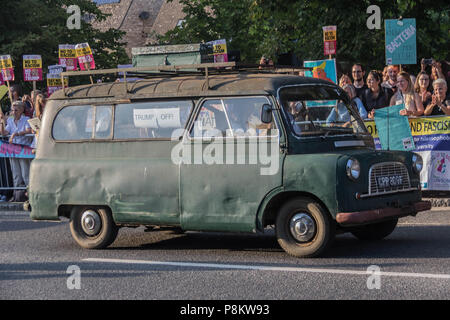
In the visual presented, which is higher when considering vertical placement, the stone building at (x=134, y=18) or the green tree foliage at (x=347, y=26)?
the stone building at (x=134, y=18)

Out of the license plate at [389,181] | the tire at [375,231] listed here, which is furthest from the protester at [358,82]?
the license plate at [389,181]

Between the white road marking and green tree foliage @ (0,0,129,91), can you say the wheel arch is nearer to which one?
the white road marking

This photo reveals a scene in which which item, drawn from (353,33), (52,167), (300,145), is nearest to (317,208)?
(300,145)

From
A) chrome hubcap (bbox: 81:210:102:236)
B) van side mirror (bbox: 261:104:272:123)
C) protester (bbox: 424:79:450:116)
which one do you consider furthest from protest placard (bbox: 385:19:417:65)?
chrome hubcap (bbox: 81:210:102:236)

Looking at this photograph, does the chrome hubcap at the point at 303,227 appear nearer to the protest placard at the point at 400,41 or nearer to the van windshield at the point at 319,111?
the van windshield at the point at 319,111

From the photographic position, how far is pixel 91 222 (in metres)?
10.9

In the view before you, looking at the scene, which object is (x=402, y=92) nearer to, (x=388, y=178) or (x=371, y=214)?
(x=388, y=178)

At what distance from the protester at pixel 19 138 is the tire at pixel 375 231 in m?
8.61

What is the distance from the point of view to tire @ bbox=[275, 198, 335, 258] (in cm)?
921

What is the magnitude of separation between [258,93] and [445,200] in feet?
16.7

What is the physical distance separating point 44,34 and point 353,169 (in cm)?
3078

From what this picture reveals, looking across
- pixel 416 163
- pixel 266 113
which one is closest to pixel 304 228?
pixel 266 113

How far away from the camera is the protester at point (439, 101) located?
1373cm
